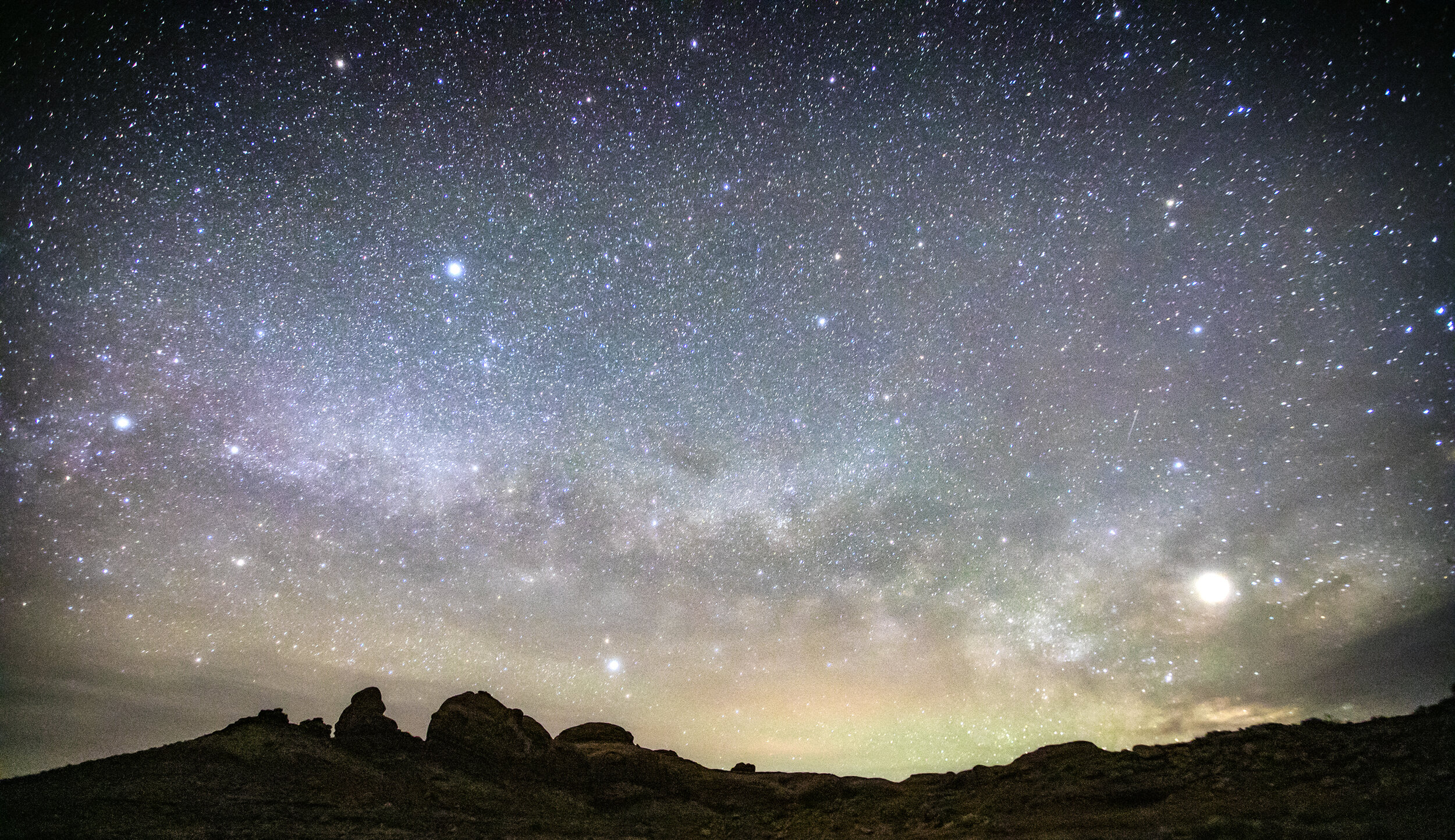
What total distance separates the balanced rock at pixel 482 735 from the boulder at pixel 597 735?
3925 millimetres

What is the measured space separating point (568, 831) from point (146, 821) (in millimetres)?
16734

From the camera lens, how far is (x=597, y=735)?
40.0m

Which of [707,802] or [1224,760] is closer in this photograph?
[1224,760]

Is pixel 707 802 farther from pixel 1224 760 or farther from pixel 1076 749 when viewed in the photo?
pixel 1224 760

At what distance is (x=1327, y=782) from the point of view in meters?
17.5

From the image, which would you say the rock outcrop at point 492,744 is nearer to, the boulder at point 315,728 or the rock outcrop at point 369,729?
the rock outcrop at point 369,729

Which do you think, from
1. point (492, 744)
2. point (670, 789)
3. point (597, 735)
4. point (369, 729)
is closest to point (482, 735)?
A: point (492, 744)

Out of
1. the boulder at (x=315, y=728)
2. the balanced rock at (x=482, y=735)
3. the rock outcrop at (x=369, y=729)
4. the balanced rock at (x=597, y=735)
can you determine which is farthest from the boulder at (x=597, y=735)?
the boulder at (x=315, y=728)

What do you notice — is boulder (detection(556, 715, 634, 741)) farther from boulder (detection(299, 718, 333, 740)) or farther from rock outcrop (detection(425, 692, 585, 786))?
boulder (detection(299, 718, 333, 740))

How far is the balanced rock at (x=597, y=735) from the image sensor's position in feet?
128

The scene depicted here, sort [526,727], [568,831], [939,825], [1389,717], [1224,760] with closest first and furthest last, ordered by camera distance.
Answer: [1389,717]
[1224,760]
[939,825]
[568,831]
[526,727]

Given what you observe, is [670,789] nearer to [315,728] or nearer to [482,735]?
[482,735]

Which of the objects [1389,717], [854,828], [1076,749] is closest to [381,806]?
[854,828]

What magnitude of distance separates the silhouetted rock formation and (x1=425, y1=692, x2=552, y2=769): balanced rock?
0.10m
